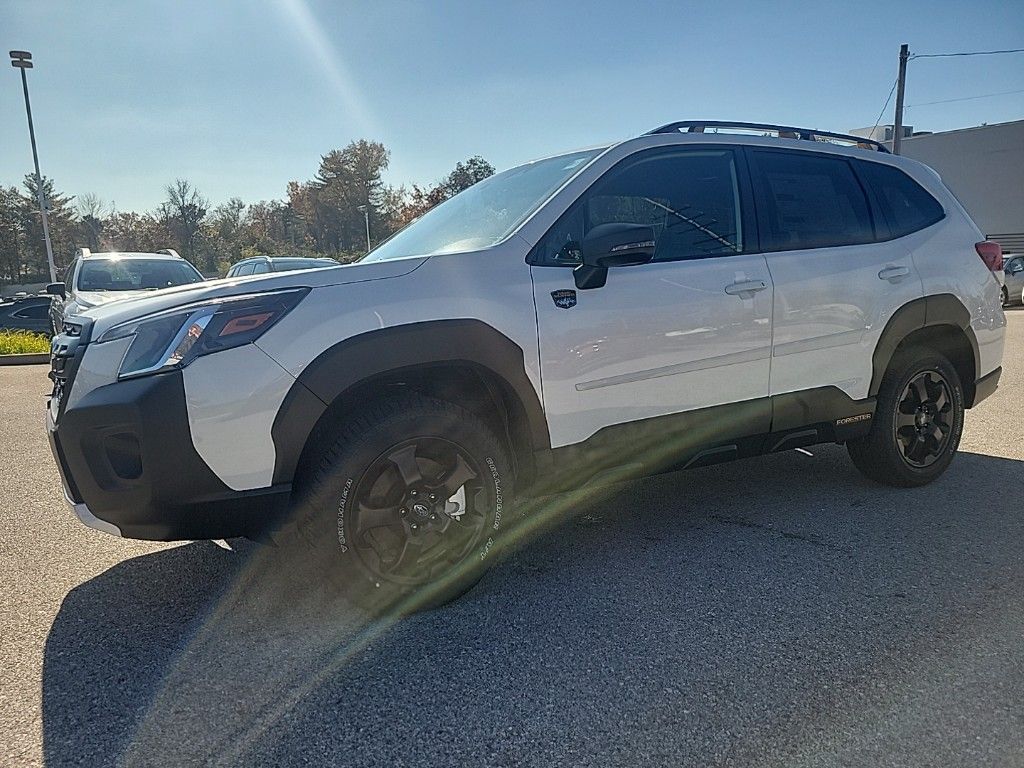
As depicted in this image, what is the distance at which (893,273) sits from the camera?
393 centimetres

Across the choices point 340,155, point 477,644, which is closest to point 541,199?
point 477,644

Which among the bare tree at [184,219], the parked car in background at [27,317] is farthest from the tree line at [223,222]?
the parked car in background at [27,317]

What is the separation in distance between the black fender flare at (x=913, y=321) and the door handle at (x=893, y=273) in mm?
156

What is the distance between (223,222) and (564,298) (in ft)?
196

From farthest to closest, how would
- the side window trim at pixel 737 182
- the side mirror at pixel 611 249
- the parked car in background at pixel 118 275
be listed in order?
the parked car in background at pixel 118 275 → the side window trim at pixel 737 182 → the side mirror at pixel 611 249

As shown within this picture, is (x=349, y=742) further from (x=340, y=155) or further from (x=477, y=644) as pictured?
(x=340, y=155)

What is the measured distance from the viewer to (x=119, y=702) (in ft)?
7.49

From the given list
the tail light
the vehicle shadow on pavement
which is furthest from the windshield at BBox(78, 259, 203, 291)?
the tail light

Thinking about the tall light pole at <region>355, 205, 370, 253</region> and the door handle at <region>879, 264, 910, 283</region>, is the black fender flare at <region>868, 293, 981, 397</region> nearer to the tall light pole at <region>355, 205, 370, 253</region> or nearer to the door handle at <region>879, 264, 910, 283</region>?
the door handle at <region>879, 264, 910, 283</region>

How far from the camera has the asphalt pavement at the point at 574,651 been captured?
206 cm

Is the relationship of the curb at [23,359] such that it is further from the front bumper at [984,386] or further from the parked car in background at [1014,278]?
the parked car in background at [1014,278]

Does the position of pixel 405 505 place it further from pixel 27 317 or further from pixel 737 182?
pixel 27 317

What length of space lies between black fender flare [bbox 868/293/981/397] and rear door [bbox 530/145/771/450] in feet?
2.69

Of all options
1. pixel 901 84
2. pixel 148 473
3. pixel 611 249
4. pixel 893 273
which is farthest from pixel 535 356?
pixel 901 84
